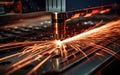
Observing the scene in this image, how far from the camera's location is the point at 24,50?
1153 millimetres

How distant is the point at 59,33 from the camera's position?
0.99m

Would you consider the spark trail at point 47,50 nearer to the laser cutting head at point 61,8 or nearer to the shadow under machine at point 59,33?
the shadow under machine at point 59,33

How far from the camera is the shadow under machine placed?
871mm

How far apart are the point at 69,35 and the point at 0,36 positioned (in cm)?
50

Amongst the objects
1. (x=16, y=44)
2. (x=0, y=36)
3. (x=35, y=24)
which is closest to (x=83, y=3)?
(x=16, y=44)

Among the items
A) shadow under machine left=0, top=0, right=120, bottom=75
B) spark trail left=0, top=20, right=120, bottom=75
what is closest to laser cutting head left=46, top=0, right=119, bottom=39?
shadow under machine left=0, top=0, right=120, bottom=75

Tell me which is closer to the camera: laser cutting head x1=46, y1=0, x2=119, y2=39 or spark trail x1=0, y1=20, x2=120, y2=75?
laser cutting head x1=46, y1=0, x2=119, y2=39

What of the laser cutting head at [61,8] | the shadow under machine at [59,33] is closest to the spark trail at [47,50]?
the shadow under machine at [59,33]

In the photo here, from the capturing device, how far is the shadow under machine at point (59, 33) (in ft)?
2.86

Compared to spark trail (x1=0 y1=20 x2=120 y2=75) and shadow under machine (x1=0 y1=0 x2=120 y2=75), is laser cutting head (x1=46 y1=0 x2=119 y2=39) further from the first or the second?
spark trail (x1=0 y1=20 x2=120 y2=75)

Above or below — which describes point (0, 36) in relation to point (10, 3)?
below

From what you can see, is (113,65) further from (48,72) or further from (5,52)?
(5,52)

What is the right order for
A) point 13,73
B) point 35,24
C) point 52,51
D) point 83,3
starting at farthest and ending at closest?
point 35,24
point 52,51
point 83,3
point 13,73

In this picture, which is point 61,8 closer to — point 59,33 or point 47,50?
point 59,33
